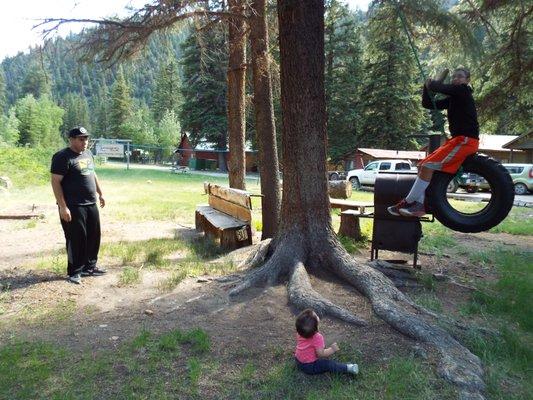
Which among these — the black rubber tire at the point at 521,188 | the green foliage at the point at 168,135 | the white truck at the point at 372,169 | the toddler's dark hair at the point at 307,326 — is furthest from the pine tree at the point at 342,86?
the toddler's dark hair at the point at 307,326

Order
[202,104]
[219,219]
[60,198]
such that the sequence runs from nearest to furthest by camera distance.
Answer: [60,198] < [219,219] < [202,104]

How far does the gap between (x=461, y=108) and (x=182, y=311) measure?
139 inches

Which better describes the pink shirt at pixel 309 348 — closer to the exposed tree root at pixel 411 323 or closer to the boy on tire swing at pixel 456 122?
the exposed tree root at pixel 411 323

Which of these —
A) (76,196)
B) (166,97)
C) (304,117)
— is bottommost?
(76,196)

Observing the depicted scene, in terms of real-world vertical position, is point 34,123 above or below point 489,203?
above

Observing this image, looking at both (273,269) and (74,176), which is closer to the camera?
(273,269)

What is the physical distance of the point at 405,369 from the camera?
3.66 m

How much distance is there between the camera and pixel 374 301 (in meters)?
4.77

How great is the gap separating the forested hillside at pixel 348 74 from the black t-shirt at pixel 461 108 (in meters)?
Answer: 2.48

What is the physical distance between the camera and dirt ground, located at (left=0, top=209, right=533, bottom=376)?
419 centimetres

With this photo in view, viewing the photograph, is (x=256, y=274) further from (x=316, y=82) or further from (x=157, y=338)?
(x=316, y=82)

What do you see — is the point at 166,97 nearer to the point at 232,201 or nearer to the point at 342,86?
the point at 342,86

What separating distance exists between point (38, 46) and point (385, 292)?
670 centimetres

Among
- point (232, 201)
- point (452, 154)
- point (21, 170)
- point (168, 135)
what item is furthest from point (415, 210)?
point (168, 135)
